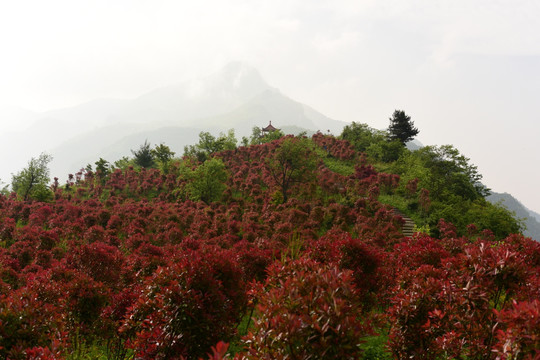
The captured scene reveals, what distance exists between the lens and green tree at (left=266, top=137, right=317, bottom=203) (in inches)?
947

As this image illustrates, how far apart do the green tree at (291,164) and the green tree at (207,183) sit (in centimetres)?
481

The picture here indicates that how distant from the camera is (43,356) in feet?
10.8

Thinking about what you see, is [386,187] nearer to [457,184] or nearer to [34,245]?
[457,184]

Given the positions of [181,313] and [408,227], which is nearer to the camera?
[181,313]

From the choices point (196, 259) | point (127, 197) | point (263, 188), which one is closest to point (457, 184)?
point (263, 188)

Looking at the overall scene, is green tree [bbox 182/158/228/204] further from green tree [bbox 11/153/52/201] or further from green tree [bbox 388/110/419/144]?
green tree [bbox 388/110/419/144]

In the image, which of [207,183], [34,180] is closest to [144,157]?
[34,180]

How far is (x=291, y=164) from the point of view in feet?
80.3

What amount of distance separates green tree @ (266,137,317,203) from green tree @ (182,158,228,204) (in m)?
4.81

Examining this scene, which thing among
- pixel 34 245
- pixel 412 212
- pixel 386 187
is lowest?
pixel 34 245

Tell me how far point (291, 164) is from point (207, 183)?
740 centimetres

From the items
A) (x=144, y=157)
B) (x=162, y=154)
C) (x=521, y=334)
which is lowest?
(x=521, y=334)

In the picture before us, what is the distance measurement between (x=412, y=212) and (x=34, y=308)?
23034mm

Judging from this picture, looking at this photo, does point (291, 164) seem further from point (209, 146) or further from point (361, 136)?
point (361, 136)
